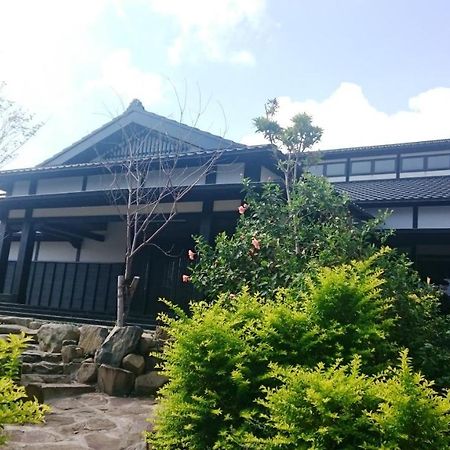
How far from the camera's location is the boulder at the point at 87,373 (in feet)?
26.0

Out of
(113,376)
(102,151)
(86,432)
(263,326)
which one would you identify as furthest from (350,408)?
(102,151)

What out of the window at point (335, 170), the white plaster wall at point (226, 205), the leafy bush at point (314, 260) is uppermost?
the window at point (335, 170)

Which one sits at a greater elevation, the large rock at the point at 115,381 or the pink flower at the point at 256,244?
the pink flower at the point at 256,244

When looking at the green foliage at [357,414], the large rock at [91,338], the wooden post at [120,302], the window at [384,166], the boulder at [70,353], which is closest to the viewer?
the green foliage at [357,414]

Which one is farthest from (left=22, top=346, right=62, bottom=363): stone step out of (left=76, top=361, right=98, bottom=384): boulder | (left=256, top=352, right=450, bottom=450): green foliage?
(left=256, top=352, right=450, bottom=450): green foliage

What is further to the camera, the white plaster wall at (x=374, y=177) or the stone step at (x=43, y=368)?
the white plaster wall at (x=374, y=177)

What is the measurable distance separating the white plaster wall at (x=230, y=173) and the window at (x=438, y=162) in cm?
950

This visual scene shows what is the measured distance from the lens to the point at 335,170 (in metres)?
19.3

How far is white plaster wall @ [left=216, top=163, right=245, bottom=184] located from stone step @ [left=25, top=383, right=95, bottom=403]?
5837 millimetres

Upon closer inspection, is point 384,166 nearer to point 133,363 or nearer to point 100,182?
point 100,182

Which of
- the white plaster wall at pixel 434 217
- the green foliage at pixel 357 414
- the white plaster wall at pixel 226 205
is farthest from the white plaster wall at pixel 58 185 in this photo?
the green foliage at pixel 357 414

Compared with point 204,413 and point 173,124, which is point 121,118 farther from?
point 204,413

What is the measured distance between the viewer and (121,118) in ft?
49.5

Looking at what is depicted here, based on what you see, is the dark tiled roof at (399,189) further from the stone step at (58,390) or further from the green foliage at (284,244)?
the stone step at (58,390)
